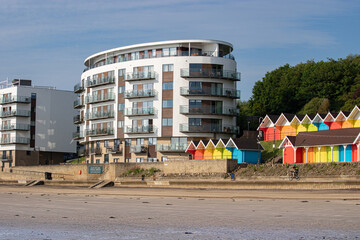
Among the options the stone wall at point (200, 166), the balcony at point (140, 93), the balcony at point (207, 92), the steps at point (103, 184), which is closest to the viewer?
the stone wall at point (200, 166)

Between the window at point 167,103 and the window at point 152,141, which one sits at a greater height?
the window at point 167,103

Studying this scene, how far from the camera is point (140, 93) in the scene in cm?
8669

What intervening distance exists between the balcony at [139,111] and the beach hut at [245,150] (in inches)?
636

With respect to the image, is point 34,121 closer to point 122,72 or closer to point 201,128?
point 122,72

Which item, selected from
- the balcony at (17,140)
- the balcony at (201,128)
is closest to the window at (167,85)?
the balcony at (201,128)

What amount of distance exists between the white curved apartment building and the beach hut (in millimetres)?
9749

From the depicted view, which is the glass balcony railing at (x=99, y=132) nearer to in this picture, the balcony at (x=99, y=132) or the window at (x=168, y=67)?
the balcony at (x=99, y=132)

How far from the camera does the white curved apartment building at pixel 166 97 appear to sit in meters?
84.3

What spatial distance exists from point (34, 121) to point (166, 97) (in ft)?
123

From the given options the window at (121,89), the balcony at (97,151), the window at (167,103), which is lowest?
the balcony at (97,151)

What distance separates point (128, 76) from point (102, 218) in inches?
2509

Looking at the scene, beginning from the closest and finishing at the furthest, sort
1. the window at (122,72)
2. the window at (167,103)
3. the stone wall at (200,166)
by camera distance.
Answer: the stone wall at (200,166), the window at (167,103), the window at (122,72)

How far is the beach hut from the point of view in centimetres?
7356

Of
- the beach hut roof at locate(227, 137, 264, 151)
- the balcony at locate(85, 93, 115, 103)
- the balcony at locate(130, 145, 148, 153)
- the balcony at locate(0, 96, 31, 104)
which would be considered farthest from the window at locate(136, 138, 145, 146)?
the balcony at locate(0, 96, 31, 104)
